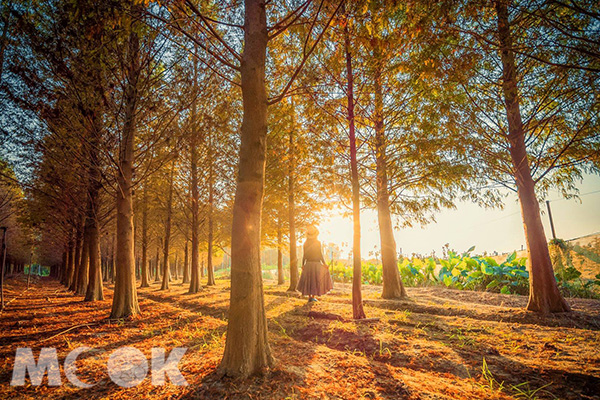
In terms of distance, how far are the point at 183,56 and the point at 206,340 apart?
6520mm

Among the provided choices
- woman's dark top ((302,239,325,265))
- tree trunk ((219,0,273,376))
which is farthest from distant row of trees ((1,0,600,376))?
woman's dark top ((302,239,325,265))

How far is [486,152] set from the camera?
6.83 meters

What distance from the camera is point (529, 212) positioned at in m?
6.43

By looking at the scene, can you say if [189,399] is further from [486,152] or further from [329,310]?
[486,152]

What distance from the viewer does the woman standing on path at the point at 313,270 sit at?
8117mm

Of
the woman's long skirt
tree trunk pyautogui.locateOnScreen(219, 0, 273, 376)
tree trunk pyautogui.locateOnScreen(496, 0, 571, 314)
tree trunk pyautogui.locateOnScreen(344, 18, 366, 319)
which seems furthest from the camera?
the woman's long skirt

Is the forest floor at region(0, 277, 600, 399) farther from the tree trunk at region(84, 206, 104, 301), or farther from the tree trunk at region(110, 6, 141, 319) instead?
the tree trunk at region(84, 206, 104, 301)

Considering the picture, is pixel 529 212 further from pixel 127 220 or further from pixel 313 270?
pixel 127 220

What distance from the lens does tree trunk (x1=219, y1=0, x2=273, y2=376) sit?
2943mm

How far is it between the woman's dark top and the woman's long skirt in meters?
0.13

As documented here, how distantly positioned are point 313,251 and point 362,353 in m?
4.42

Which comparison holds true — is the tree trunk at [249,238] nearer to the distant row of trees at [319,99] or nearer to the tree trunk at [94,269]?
the distant row of trees at [319,99]

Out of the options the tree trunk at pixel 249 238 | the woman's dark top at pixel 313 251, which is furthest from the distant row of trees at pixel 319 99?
the woman's dark top at pixel 313 251

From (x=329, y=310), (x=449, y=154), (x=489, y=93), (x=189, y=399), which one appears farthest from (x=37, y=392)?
(x=489, y=93)
